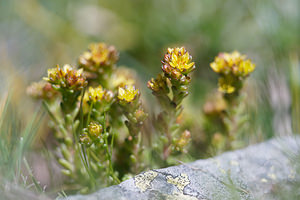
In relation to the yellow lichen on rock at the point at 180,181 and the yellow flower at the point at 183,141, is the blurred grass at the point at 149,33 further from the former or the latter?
the yellow lichen on rock at the point at 180,181

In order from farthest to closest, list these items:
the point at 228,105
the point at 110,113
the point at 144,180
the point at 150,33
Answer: the point at 150,33 < the point at 228,105 < the point at 110,113 < the point at 144,180

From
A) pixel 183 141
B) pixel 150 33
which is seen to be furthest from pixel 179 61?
pixel 150 33

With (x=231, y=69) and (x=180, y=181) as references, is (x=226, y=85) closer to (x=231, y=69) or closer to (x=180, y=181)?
(x=231, y=69)

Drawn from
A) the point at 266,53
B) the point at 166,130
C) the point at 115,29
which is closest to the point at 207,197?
the point at 166,130

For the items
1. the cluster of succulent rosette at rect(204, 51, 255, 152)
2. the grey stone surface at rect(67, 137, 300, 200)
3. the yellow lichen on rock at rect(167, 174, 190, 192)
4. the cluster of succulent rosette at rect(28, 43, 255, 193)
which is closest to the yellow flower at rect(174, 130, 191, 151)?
the cluster of succulent rosette at rect(28, 43, 255, 193)

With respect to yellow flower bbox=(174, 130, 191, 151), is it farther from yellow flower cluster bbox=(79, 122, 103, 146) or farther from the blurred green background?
the blurred green background

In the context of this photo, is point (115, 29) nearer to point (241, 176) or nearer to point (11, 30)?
point (11, 30)

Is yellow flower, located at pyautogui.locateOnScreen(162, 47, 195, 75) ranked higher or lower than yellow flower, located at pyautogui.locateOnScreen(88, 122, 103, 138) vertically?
higher
